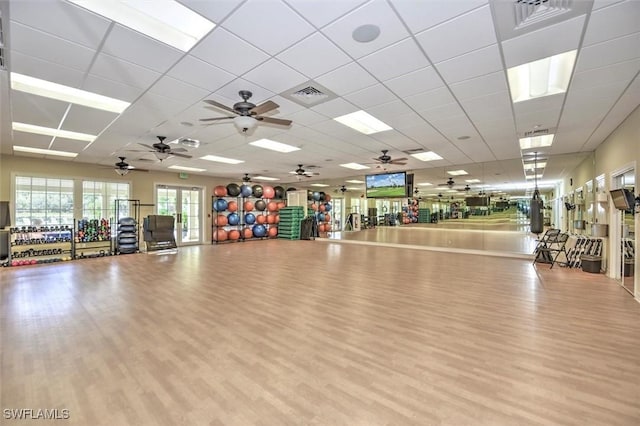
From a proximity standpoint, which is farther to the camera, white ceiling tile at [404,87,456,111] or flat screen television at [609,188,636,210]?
flat screen television at [609,188,636,210]

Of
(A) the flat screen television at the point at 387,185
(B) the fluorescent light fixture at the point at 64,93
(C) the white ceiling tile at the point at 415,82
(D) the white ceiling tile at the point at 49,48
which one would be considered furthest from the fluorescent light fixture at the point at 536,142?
(B) the fluorescent light fixture at the point at 64,93

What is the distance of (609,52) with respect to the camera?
2830 millimetres

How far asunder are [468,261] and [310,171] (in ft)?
20.2

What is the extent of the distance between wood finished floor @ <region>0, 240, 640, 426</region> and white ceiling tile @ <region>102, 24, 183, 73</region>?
9.82ft

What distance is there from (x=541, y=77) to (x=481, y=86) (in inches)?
30.7

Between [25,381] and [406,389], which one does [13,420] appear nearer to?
[25,381]

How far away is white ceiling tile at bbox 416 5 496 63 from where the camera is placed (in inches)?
94.5

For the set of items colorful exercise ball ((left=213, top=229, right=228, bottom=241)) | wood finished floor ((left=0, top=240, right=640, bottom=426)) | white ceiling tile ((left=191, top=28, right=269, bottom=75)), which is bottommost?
wood finished floor ((left=0, top=240, right=640, bottom=426))

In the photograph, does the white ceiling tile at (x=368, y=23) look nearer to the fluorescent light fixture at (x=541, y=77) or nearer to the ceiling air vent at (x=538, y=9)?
the ceiling air vent at (x=538, y=9)

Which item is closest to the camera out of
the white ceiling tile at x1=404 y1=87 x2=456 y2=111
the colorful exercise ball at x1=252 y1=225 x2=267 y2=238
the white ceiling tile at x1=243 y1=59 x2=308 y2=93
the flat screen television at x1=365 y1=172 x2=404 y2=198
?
the white ceiling tile at x1=243 y1=59 x2=308 y2=93

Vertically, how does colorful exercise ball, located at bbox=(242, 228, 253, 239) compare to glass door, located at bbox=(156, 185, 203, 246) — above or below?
below

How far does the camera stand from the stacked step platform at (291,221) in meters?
13.2

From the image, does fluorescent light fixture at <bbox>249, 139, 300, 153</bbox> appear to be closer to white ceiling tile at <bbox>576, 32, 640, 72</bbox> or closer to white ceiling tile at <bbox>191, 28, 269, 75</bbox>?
white ceiling tile at <bbox>191, 28, 269, 75</bbox>

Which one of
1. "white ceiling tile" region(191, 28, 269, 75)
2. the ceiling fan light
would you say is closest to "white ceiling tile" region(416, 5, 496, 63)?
"white ceiling tile" region(191, 28, 269, 75)
